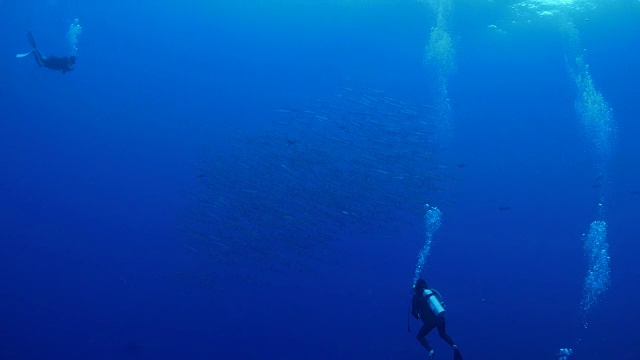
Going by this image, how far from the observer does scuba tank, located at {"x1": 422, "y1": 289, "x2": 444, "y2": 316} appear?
6621 millimetres

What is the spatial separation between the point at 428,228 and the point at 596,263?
29.5 ft

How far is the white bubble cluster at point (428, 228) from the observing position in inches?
682

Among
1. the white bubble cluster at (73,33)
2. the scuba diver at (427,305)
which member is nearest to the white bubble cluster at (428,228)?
the scuba diver at (427,305)

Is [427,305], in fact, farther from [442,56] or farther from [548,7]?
[548,7]

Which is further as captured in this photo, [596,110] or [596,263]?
[596,263]

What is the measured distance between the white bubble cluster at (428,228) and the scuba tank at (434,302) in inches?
409

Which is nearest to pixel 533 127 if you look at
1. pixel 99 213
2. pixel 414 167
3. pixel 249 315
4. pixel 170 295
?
pixel 414 167

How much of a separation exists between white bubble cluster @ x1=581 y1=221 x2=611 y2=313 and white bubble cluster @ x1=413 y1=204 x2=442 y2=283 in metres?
7.21

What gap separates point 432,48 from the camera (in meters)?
19.0

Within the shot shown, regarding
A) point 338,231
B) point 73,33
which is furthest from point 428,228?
point 73,33

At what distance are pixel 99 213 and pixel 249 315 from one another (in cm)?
741

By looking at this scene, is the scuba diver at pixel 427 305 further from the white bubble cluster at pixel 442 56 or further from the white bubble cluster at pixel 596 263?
the white bubble cluster at pixel 596 263

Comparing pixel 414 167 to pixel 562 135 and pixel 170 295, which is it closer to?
pixel 562 135

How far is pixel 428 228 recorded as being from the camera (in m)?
18.0
